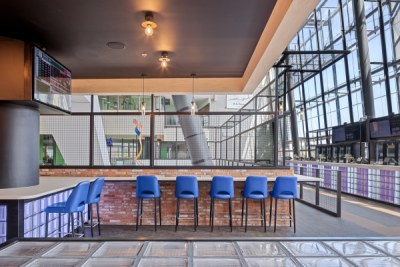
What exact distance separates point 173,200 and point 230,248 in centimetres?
401

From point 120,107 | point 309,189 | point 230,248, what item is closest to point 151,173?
point 230,248

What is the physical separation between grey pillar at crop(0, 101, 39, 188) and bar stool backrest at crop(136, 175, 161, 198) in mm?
1457

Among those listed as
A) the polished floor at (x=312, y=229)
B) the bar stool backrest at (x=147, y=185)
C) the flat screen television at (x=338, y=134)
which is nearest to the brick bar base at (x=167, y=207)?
the polished floor at (x=312, y=229)

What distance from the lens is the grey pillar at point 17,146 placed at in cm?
383

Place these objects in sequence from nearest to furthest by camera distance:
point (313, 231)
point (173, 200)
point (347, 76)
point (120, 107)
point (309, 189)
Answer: point (313, 231)
point (173, 200)
point (347, 76)
point (309, 189)
point (120, 107)

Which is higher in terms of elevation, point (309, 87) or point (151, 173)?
point (309, 87)

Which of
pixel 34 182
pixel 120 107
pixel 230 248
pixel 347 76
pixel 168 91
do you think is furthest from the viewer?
pixel 120 107

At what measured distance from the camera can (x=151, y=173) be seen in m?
5.53

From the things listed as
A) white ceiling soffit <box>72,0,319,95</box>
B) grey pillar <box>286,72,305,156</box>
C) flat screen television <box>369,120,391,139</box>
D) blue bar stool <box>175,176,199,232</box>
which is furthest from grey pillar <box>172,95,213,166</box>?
grey pillar <box>286,72,305,156</box>

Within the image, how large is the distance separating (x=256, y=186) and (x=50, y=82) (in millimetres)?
3268

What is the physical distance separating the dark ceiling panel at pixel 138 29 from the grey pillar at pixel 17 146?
0.95 metres

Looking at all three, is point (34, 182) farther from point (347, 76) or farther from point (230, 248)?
A: point (347, 76)

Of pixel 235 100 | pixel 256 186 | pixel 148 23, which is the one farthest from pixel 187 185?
pixel 235 100

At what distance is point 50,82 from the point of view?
416cm
